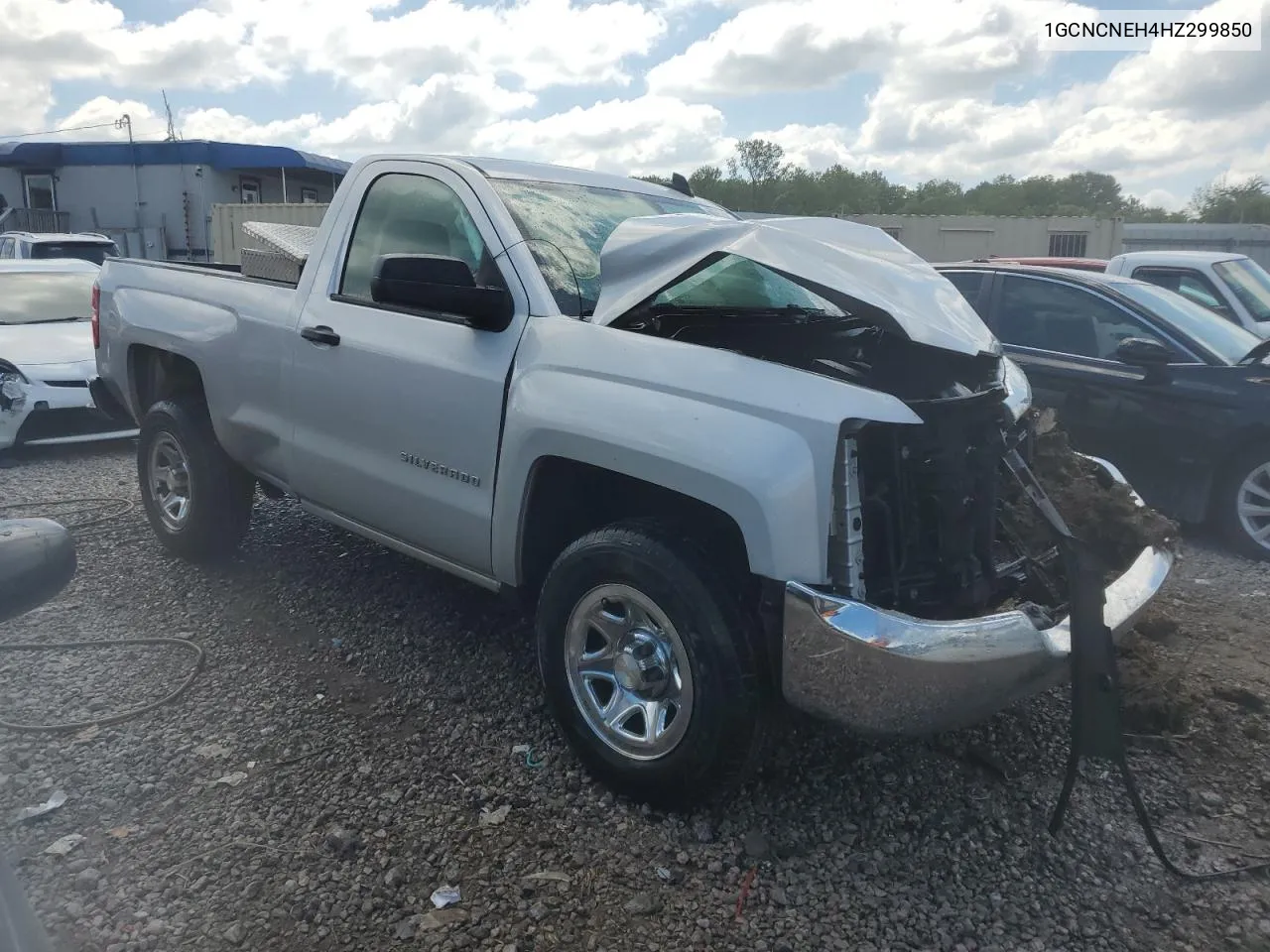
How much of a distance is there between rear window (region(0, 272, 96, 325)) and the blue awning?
17200 mm

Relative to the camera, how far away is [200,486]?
16.0 feet

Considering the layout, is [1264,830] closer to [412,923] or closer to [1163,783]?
[1163,783]

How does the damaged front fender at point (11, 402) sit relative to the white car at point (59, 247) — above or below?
below

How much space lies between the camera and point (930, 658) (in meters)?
2.53

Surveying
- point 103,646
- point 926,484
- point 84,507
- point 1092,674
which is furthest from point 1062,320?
point 84,507

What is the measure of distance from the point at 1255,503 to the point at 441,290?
494cm

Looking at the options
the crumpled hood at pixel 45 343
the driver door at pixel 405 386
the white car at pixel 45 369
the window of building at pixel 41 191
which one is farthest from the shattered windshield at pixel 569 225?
the window of building at pixel 41 191

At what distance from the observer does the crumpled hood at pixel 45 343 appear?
25.8 ft

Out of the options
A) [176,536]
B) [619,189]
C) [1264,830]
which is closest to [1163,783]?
[1264,830]

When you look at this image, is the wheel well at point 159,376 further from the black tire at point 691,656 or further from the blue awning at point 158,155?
the blue awning at point 158,155

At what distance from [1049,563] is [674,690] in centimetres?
140

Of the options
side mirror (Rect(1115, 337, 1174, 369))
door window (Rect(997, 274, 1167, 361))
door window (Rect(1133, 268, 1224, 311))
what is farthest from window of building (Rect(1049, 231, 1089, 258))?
side mirror (Rect(1115, 337, 1174, 369))

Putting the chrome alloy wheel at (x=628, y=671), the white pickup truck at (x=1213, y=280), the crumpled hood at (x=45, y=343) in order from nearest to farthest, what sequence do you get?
1. the chrome alloy wheel at (x=628, y=671)
2. the crumpled hood at (x=45, y=343)
3. the white pickup truck at (x=1213, y=280)

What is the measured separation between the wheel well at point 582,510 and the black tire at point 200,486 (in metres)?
2.20
